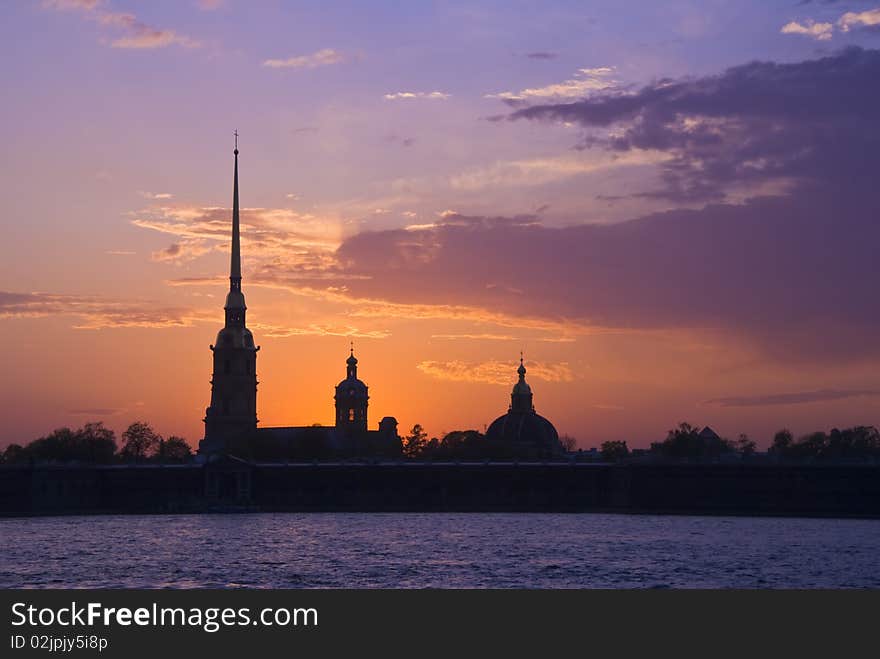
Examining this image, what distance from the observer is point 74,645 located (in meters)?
38.8

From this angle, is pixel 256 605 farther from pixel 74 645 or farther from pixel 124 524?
pixel 124 524

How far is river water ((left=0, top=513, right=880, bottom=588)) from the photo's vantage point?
74812mm

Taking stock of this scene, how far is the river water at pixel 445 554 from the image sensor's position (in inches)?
2945

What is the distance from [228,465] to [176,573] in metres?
109

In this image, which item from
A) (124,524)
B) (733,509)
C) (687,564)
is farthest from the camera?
(733,509)

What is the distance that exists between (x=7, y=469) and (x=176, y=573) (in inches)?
4097

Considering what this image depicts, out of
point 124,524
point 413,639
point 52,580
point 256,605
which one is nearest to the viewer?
point 413,639

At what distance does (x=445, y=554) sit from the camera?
91.6m

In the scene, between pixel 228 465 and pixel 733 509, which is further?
pixel 228 465

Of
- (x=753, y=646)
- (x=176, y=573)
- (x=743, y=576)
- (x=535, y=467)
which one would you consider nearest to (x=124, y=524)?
(x=535, y=467)

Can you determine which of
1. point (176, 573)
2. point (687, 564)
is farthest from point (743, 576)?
point (176, 573)

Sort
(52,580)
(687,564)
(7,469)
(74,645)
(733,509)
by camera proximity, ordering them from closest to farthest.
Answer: (74,645)
(52,580)
(687,564)
(733,509)
(7,469)

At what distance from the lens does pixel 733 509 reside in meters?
165

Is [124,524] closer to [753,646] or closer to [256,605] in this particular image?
[256,605]
